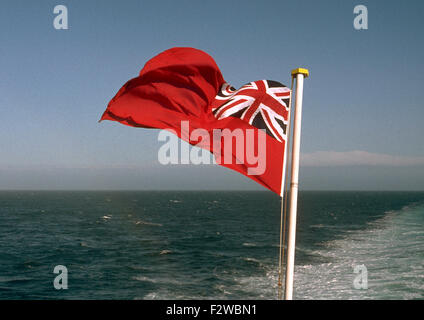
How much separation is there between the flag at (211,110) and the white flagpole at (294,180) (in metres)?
0.47

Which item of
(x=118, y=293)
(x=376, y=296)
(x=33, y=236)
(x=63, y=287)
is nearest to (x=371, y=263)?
(x=376, y=296)

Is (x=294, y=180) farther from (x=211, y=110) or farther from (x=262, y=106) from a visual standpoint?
(x=211, y=110)

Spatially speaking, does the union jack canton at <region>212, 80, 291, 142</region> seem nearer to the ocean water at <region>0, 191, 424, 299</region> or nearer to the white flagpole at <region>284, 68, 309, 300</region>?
the white flagpole at <region>284, 68, 309, 300</region>

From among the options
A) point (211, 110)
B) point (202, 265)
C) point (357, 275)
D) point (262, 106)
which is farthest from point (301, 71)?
point (202, 265)

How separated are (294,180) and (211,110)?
7.90 feet

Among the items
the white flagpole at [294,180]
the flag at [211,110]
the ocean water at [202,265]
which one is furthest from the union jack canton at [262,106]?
the ocean water at [202,265]

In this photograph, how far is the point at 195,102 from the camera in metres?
6.82

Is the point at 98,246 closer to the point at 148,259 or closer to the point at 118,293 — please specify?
the point at 148,259

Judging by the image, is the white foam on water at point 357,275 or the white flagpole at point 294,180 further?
the white foam on water at point 357,275

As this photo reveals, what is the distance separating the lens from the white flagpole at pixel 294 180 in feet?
15.9

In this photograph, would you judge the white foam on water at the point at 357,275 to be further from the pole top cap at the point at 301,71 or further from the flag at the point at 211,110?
the pole top cap at the point at 301,71

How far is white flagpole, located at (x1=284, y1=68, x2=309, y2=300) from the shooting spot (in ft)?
15.9

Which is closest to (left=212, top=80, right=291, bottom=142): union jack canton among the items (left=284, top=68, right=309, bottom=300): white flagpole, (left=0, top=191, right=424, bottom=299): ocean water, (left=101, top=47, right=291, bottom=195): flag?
(left=101, top=47, right=291, bottom=195): flag
